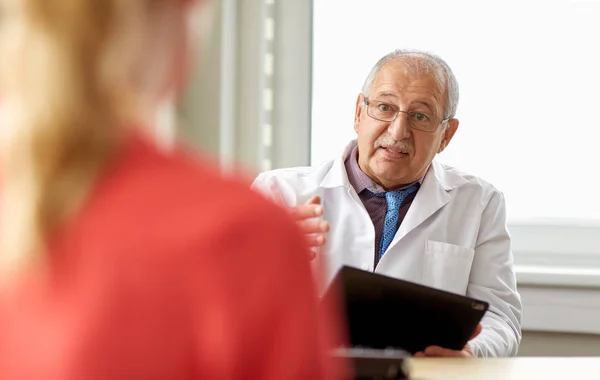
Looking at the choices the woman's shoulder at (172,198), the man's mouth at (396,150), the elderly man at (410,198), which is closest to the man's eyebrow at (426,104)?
the elderly man at (410,198)

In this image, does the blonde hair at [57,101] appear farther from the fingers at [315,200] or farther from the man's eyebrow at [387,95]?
the man's eyebrow at [387,95]

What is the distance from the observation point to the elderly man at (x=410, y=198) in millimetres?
2475

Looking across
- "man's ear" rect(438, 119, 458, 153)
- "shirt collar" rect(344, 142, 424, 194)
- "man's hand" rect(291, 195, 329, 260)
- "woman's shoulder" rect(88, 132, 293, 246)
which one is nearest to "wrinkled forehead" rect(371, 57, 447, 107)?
"man's ear" rect(438, 119, 458, 153)

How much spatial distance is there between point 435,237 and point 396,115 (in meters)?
0.35

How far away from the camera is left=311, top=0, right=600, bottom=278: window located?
3.05 metres

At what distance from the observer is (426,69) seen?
8.37ft

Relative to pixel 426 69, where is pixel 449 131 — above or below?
below

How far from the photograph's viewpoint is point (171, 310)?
488mm

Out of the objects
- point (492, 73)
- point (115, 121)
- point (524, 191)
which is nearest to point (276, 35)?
point (492, 73)

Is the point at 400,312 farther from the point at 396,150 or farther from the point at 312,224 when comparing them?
the point at 396,150

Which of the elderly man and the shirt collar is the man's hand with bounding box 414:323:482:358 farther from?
the shirt collar

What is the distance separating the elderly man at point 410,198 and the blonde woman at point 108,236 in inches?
77.0

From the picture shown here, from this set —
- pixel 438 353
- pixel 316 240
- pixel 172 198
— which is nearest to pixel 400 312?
pixel 438 353

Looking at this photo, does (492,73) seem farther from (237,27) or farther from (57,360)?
(57,360)
